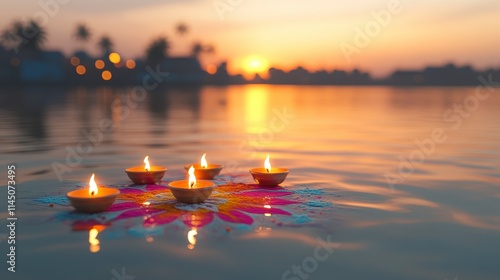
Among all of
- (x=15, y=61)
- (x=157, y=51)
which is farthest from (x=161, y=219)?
(x=157, y=51)

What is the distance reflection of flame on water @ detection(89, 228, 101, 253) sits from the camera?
4.58 m

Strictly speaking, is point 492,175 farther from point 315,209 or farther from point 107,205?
point 107,205

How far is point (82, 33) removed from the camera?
116 meters

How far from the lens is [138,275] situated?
403 cm

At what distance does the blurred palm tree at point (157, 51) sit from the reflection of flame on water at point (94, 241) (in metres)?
111

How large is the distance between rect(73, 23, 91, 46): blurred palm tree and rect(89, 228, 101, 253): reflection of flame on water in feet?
399

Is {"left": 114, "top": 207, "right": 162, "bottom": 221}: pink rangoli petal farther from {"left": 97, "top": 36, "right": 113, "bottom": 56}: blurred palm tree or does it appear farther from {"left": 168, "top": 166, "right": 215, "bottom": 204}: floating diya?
{"left": 97, "top": 36, "right": 113, "bottom": 56}: blurred palm tree

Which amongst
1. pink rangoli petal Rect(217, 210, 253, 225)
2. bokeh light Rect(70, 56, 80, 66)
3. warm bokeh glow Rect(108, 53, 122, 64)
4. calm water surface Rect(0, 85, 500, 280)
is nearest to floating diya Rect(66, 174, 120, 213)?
calm water surface Rect(0, 85, 500, 280)

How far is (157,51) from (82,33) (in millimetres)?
20294

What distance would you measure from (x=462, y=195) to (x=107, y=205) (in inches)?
212

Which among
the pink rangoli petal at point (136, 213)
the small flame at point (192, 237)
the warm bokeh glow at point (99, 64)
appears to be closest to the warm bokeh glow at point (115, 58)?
the warm bokeh glow at point (99, 64)

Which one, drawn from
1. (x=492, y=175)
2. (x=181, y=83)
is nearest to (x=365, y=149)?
(x=492, y=175)

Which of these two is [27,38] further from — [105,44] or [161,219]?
[161,219]

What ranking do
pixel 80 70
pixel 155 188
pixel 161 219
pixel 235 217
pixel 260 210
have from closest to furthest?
pixel 161 219
pixel 235 217
pixel 260 210
pixel 155 188
pixel 80 70
